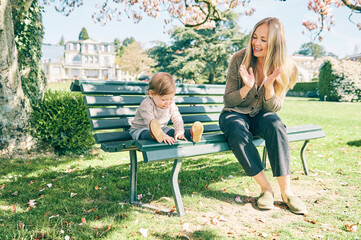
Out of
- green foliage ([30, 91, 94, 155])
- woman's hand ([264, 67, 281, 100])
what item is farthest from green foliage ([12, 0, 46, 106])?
woman's hand ([264, 67, 281, 100])

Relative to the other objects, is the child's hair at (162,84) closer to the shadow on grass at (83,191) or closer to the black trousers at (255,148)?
the black trousers at (255,148)

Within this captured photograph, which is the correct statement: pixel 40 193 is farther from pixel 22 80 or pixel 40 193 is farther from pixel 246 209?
pixel 22 80

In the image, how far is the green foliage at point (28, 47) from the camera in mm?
5102

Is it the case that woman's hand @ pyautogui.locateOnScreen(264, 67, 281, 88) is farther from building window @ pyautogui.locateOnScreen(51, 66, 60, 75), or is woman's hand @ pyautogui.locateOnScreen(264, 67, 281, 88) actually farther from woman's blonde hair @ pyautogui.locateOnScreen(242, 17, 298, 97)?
building window @ pyautogui.locateOnScreen(51, 66, 60, 75)

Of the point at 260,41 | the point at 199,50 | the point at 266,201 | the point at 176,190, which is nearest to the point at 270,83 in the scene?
the point at 260,41

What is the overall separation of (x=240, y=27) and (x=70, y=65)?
48132 millimetres

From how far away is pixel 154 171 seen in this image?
4.02 metres

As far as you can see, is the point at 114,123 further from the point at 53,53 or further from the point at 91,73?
the point at 53,53

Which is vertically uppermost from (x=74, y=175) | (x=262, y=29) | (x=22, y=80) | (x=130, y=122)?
(x=262, y=29)

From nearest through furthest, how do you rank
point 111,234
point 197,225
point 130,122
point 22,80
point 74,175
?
point 111,234 → point 197,225 → point 130,122 → point 74,175 → point 22,80

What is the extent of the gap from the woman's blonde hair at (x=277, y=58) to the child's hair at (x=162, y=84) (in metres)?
0.81

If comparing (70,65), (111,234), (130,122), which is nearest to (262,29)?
(130,122)

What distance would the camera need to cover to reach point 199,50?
998 inches

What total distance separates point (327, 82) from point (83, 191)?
22.5 m
